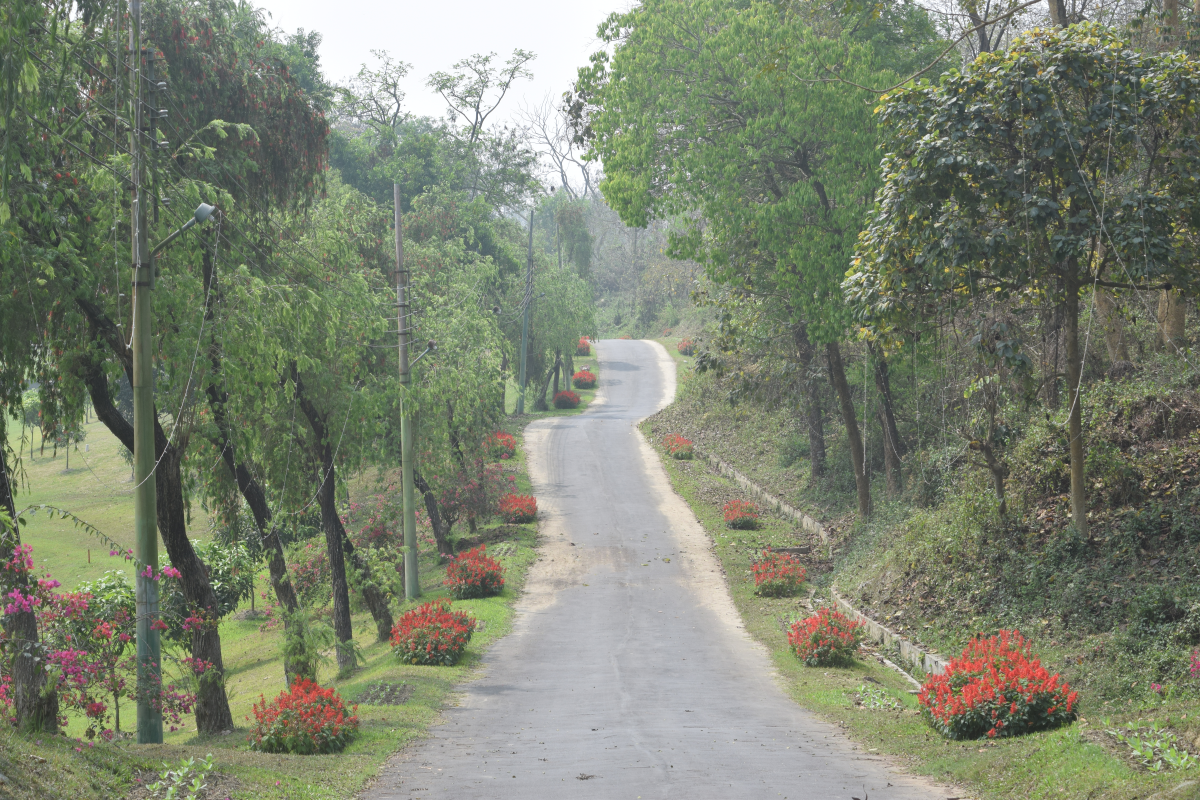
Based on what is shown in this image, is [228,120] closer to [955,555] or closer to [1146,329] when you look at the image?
[955,555]

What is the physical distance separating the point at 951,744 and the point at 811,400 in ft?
57.1

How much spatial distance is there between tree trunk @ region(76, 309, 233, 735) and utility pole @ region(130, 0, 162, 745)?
3.04 ft

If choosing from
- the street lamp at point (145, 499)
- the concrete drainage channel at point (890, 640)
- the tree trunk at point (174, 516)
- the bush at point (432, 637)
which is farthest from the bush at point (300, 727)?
the concrete drainage channel at point (890, 640)

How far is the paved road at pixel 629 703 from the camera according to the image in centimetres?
909

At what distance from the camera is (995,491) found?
15938 mm

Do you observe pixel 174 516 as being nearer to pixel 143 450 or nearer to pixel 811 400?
pixel 143 450

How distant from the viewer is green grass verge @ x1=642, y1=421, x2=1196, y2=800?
24.9ft

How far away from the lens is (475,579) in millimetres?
21797

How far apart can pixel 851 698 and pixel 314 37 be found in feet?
151

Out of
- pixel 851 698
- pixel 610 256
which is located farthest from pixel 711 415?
pixel 610 256

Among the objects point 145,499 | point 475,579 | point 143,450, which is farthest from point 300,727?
point 475,579

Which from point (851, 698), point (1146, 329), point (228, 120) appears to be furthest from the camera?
point (1146, 329)

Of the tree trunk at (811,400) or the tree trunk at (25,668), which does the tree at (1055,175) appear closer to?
the tree trunk at (811,400)

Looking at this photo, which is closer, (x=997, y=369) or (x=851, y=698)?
(x=851, y=698)
